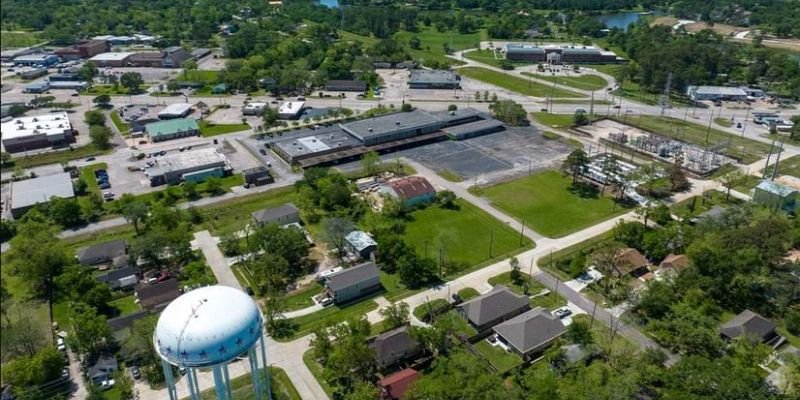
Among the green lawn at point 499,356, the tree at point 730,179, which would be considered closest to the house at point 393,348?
the green lawn at point 499,356

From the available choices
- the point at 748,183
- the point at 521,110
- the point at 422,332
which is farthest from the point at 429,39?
the point at 422,332

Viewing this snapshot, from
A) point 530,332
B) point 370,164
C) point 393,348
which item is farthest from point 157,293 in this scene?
point 370,164

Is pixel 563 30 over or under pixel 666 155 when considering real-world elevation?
over

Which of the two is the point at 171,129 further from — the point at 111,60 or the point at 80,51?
the point at 80,51

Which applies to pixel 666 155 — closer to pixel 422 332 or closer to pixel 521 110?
pixel 521 110

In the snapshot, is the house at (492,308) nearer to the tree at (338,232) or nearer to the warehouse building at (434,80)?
the tree at (338,232)

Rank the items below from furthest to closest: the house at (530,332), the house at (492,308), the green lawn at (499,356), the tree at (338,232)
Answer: the tree at (338,232), the house at (492,308), the house at (530,332), the green lawn at (499,356)
